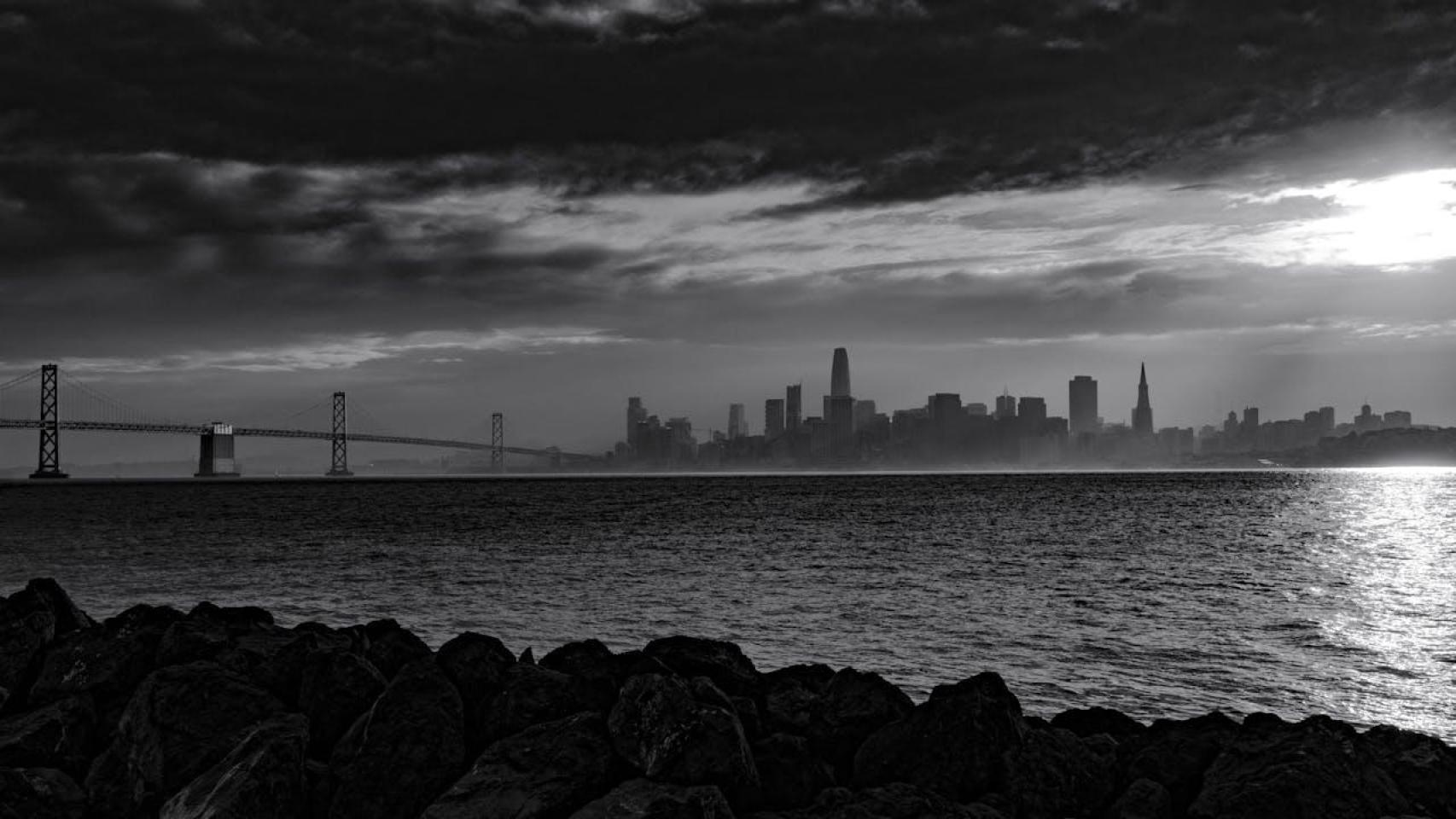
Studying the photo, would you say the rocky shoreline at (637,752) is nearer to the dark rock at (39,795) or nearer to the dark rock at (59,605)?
the dark rock at (39,795)

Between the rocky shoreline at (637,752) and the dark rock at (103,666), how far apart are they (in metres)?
0.31

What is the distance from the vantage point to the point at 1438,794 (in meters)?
7.74

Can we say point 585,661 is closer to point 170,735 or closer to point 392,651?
point 392,651

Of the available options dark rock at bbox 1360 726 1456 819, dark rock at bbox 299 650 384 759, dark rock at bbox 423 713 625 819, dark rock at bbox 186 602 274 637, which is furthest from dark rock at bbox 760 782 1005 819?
dark rock at bbox 186 602 274 637

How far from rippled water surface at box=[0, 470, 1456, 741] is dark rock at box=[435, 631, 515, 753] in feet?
23.5

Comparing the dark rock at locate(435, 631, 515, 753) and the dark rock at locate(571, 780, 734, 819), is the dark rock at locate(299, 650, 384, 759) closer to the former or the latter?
the dark rock at locate(435, 631, 515, 753)

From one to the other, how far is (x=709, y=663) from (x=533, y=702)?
6.87ft

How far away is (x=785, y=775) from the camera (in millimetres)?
7809

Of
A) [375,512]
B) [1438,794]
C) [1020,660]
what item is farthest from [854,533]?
[1438,794]

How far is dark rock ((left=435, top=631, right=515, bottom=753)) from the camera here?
9539 mm

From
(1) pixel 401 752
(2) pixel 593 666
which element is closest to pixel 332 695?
(1) pixel 401 752

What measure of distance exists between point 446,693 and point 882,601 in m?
17.5

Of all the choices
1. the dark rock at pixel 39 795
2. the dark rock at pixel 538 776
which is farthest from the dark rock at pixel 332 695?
the dark rock at pixel 538 776

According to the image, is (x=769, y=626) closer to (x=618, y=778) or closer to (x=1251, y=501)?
(x=618, y=778)
